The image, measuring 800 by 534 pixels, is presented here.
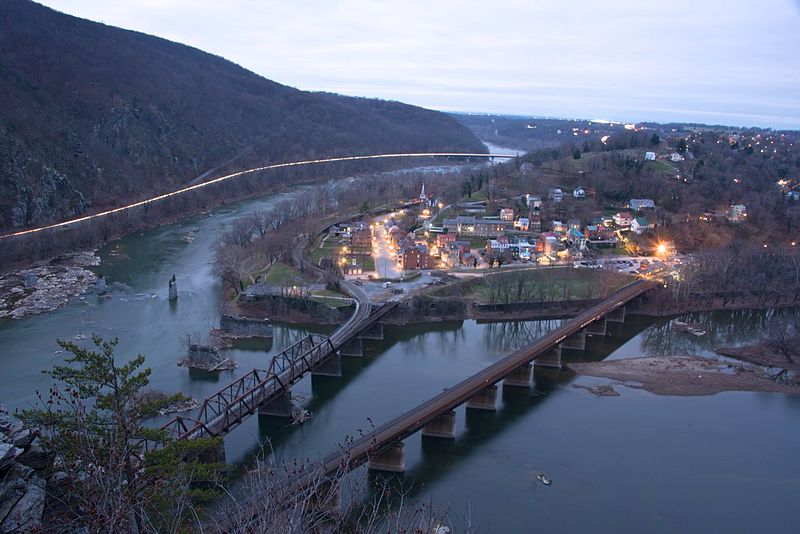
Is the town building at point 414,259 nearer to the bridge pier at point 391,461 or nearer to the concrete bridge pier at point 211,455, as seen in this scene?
the bridge pier at point 391,461

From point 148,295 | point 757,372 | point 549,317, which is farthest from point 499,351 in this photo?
point 148,295

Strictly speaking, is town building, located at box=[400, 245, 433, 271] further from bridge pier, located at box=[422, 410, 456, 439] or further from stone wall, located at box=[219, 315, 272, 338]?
bridge pier, located at box=[422, 410, 456, 439]

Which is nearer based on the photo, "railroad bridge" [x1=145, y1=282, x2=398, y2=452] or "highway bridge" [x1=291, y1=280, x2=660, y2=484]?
"highway bridge" [x1=291, y1=280, x2=660, y2=484]

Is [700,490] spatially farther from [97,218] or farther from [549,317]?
[97,218]

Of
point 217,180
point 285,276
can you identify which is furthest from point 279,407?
point 217,180

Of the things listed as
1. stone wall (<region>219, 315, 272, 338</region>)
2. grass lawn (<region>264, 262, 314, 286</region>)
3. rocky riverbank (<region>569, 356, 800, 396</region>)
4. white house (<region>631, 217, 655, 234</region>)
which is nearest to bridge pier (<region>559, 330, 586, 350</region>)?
rocky riverbank (<region>569, 356, 800, 396</region>)

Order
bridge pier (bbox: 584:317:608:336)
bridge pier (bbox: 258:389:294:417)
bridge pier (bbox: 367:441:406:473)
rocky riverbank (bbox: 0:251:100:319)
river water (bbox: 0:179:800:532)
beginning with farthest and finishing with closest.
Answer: bridge pier (bbox: 584:317:608:336) → rocky riverbank (bbox: 0:251:100:319) → bridge pier (bbox: 258:389:294:417) → bridge pier (bbox: 367:441:406:473) → river water (bbox: 0:179:800:532)

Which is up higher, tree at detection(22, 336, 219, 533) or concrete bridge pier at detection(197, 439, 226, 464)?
tree at detection(22, 336, 219, 533)
